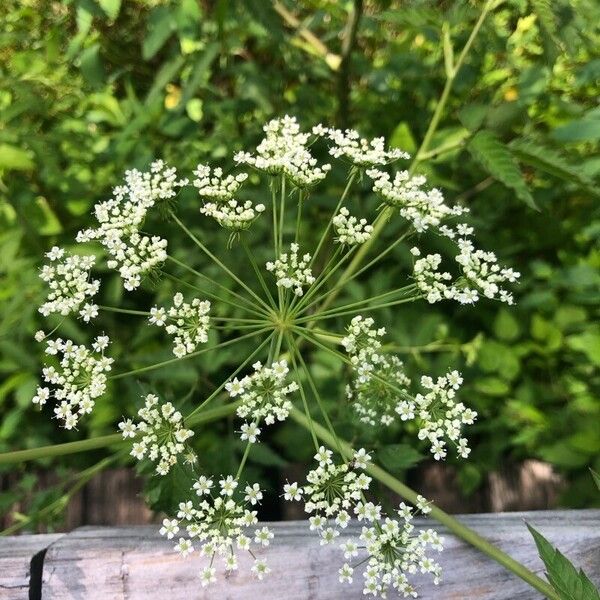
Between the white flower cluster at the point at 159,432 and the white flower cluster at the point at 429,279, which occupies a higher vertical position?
the white flower cluster at the point at 429,279

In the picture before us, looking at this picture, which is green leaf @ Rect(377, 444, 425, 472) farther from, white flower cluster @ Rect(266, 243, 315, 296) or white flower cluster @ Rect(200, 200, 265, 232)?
white flower cluster @ Rect(200, 200, 265, 232)

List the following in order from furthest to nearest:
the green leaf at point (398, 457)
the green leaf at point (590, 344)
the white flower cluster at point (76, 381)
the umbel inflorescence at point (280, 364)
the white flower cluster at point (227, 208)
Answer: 1. the green leaf at point (590, 344)
2. the green leaf at point (398, 457)
3. the white flower cluster at point (227, 208)
4. the white flower cluster at point (76, 381)
5. the umbel inflorescence at point (280, 364)

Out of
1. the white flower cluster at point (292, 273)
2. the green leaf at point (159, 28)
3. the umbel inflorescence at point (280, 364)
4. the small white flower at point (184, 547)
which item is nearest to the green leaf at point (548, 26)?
the umbel inflorescence at point (280, 364)

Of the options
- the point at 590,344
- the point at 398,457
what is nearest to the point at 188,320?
the point at 398,457

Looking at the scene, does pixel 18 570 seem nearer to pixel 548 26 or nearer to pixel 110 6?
pixel 110 6

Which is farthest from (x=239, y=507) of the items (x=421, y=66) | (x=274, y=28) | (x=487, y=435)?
(x=421, y=66)

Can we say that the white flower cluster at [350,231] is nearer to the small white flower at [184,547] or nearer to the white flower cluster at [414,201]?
the white flower cluster at [414,201]
